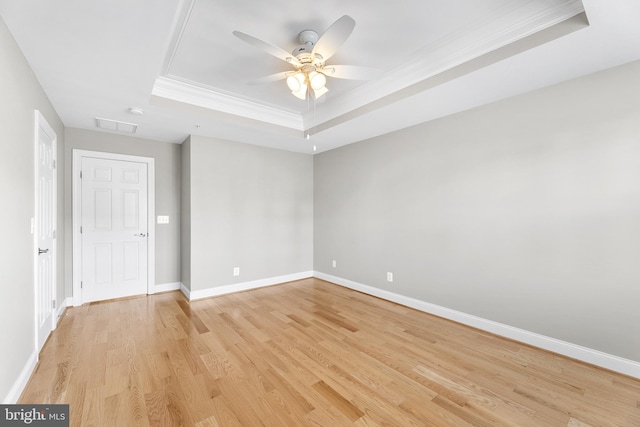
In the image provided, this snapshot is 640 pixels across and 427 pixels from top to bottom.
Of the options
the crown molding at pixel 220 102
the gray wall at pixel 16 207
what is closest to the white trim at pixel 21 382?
the gray wall at pixel 16 207

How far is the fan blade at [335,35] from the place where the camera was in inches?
68.9

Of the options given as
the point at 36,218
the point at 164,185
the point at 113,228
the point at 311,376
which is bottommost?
the point at 311,376

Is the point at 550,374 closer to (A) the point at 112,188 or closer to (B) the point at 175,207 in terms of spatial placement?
(B) the point at 175,207

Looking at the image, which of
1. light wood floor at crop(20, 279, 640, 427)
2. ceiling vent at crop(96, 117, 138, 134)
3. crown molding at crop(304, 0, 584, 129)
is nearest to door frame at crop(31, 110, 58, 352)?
light wood floor at crop(20, 279, 640, 427)

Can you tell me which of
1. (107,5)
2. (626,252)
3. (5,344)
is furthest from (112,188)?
(626,252)

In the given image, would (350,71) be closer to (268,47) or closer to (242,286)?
(268,47)

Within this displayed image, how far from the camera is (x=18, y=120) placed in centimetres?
199

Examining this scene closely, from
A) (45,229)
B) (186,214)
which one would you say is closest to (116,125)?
(186,214)

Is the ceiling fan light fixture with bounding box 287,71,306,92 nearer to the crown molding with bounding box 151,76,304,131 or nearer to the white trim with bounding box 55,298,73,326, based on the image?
the crown molding with bounding box 151,76,304,131

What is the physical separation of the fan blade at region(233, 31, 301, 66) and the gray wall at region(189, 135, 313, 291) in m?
2.50

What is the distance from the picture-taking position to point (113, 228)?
4.08 meters

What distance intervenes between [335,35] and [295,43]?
0.70 m

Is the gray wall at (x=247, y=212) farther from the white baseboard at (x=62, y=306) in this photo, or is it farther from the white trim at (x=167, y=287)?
the white baseboard at (x=62, y=306)

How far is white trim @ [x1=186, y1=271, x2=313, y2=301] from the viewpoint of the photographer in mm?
4096
